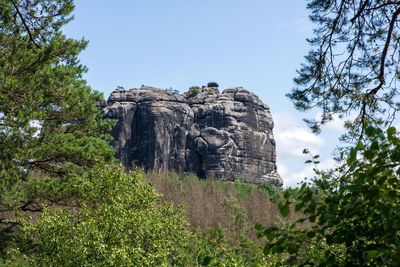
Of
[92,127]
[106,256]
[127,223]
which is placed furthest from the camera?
[92,127]

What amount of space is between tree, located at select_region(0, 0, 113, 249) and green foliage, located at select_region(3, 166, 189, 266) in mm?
864

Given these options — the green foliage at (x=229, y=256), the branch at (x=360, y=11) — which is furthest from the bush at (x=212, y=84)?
the branch at (x=360, y=11)

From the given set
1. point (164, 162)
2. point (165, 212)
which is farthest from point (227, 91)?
point (165, 212)

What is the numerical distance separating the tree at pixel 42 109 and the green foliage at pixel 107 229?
0.86 metres

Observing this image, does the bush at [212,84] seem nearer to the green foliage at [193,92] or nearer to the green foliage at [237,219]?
the green foliage at [193,92]

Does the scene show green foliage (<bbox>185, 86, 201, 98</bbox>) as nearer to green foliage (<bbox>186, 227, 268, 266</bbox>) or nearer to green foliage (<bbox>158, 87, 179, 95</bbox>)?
green foliage (<bbox>158, 87, 179, 95</bbox>)

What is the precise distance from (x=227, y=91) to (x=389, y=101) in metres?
86.4

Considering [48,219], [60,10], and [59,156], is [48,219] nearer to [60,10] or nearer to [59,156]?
[59,156]

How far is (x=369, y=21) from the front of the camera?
318 inches

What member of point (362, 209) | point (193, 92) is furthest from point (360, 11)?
point (193, 92)

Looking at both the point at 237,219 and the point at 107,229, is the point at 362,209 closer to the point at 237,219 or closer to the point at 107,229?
the point at 107,229

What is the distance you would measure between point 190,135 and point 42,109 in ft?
238

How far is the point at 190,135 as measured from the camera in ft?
282

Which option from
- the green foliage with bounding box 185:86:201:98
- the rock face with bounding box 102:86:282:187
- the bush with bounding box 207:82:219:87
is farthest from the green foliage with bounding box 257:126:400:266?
the bush with bounding box 207:82:219:87
